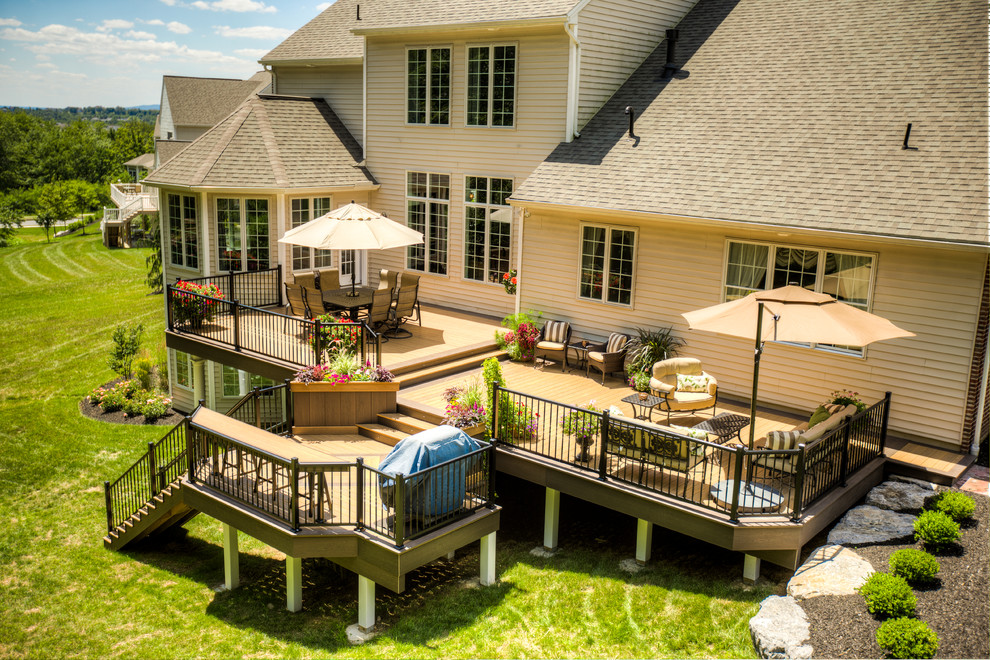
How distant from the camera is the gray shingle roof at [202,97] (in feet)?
159

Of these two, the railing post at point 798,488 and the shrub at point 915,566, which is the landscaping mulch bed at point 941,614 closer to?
the shrub at point 915,566

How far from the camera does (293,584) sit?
1014cm

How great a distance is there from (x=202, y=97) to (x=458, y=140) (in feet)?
125

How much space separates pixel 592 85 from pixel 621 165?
2602 millimetres

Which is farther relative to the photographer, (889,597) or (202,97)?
(202,97)

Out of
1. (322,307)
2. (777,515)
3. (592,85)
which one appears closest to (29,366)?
(322,307)

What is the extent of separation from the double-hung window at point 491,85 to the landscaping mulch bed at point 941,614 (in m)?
11.8

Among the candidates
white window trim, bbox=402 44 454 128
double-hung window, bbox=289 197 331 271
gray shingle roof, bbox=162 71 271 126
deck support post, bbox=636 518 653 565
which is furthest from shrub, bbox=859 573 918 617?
gray shingle roof, bbox=162 71 271 126

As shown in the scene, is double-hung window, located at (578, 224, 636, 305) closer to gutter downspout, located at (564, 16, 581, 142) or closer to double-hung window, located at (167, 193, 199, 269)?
gutter downspout, located at (564, 16, 581, 142)

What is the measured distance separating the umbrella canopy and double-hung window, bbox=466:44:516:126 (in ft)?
13.2

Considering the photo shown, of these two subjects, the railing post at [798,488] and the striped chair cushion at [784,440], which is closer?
the railing post at [798,488]

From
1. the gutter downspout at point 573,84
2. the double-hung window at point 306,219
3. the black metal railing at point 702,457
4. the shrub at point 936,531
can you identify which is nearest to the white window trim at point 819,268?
the black metal railing at point 702,457

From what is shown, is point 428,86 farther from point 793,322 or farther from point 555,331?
point 793,322

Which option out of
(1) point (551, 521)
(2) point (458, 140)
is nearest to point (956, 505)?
(1) point (551, 521)
